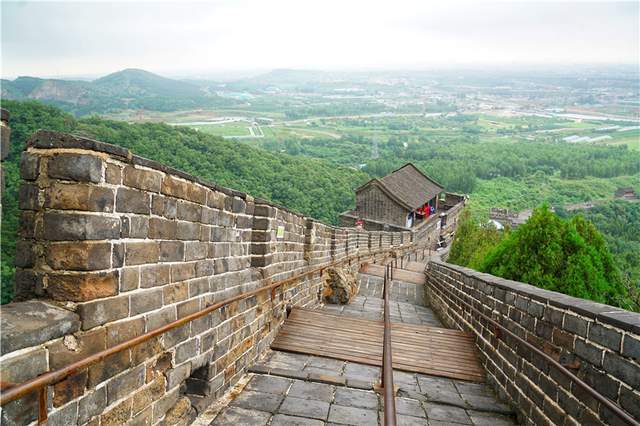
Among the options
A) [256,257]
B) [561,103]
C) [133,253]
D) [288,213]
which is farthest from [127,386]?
[561,103]

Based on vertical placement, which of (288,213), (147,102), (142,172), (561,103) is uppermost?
(561,103)

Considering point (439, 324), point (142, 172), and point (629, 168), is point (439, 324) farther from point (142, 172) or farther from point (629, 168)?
point (629, 168)

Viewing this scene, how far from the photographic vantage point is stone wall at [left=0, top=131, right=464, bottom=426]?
2146 millimetres

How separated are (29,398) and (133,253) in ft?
2.98

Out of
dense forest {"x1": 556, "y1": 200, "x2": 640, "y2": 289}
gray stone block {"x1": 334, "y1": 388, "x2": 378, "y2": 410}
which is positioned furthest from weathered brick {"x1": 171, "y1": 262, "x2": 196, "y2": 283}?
dense forest {"x1": 556, "y1": 200, "x2": 640, "y2": 289}

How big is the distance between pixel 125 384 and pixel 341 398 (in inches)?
79.3

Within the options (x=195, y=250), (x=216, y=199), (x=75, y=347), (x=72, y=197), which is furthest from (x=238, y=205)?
(x=75, y=347)

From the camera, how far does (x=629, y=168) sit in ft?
284

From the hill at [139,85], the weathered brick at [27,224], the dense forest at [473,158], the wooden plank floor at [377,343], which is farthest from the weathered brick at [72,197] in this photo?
the hill at [139,85]

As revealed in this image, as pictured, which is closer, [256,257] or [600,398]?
[600,398]

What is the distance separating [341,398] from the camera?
4.07 m

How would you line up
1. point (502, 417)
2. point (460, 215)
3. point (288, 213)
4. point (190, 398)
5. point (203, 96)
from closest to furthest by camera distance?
point (190, 398), point (502, 417), point (288, 213), point (460, 215), point (203, 96)

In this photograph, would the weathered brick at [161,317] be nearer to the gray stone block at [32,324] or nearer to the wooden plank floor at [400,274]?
the gray stone block at [32,324]

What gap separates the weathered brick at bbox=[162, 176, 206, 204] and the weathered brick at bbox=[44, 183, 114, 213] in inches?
25.4
